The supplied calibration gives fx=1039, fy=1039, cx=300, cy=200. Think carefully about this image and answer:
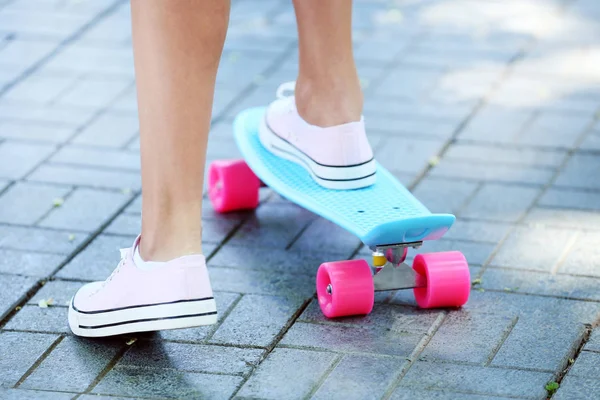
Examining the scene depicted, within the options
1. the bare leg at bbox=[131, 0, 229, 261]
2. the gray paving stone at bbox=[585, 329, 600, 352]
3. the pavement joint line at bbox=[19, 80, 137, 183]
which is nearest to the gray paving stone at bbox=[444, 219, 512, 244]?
the gray paving stone at bbox=[585, 329, 600, 352]

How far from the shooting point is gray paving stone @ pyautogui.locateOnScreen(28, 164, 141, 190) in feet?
10.4

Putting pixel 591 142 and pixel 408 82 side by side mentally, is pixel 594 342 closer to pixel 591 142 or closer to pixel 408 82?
pixel 591 142

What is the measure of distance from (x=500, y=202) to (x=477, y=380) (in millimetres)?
969

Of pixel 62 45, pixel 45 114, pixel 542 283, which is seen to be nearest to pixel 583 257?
pixel 542 283

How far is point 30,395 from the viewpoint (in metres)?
2.10

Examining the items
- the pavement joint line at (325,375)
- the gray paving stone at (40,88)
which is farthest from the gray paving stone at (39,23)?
the pavement joint line at (325,375)

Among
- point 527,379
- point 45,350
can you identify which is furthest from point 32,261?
point 527,379

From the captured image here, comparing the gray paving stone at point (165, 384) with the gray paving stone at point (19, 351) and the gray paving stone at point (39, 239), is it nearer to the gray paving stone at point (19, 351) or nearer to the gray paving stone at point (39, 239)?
the gray paving stone at point (19, 351)

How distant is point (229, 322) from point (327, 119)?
0.58 meters

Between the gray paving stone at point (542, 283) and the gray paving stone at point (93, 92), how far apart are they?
5.72 ft

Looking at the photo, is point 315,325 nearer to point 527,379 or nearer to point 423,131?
point 527,379

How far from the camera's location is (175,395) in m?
2.08

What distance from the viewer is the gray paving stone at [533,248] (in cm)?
264

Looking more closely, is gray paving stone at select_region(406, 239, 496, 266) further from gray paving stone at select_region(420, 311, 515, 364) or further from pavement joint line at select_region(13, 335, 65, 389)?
pavement joint line at select_region(13, 335, 65, 389)
